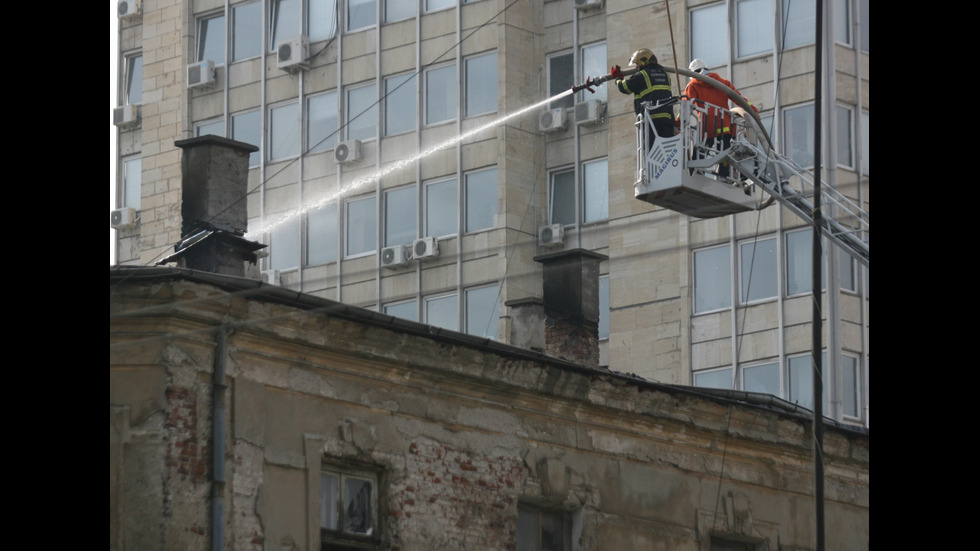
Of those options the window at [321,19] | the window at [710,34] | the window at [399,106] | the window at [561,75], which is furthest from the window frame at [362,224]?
the window at [710,34]

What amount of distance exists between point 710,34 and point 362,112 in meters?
9.91

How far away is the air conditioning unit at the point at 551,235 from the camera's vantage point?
46938mm

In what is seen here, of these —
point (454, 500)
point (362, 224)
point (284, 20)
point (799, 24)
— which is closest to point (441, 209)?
point (362, 224)

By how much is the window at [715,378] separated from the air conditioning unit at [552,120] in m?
8.04

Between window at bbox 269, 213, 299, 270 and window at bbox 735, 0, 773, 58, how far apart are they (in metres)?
13.1

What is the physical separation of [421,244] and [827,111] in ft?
34.3

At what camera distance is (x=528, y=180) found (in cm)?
4803

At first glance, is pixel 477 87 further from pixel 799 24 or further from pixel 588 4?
pixel 799 24

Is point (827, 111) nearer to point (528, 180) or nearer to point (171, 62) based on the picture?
point (528, 180)

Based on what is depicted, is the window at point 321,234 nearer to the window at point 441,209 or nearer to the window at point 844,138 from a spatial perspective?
the window at point 441,209

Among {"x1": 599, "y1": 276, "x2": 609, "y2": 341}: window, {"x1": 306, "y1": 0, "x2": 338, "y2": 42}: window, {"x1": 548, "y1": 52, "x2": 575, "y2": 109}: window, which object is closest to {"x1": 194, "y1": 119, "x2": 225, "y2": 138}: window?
{"x1": 306, "y1": 0, "x2": 338, "y2": 42}: window

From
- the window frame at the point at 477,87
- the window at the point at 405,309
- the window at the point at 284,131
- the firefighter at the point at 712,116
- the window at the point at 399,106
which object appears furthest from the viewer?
the window at the point at 284,131
